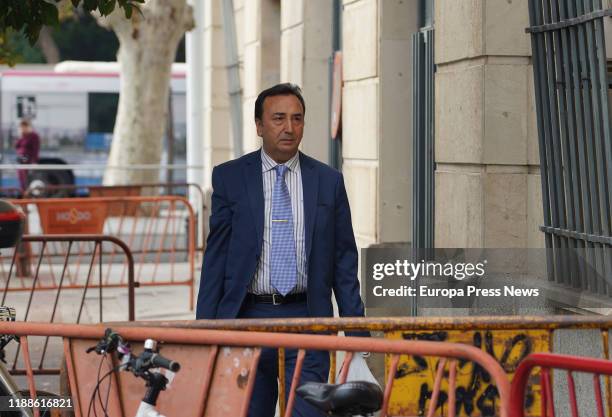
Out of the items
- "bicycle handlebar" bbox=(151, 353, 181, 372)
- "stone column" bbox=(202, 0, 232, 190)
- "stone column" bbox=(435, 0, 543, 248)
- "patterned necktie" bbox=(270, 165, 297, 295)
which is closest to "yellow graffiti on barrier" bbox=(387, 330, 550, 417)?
"patterned necktie" bbox=(270, 165, 297, 295)

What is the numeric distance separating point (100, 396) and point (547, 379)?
5.10 ft

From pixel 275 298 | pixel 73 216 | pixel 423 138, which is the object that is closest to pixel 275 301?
pixel 275 298

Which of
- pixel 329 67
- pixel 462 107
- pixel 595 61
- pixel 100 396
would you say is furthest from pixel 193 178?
pixel 100 396

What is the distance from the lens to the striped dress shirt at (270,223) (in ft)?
17.6

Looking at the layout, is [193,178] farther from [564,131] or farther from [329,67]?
[564,131]

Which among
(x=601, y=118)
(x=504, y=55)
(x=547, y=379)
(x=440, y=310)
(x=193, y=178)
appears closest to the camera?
(x=547, y=379)

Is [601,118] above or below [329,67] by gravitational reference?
below

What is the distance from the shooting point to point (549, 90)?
281 inches

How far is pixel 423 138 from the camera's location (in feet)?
30.9

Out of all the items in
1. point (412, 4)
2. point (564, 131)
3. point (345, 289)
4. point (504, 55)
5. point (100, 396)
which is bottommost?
point (100, 396)

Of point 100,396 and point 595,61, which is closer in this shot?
point 100,396

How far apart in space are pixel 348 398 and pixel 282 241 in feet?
5.43

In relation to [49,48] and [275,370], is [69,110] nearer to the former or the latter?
[49,48]

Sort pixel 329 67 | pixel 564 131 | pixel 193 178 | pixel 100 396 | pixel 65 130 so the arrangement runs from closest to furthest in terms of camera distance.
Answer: pixel 100 396
pixel 564 131
pixel 329 67
pixel 193 178
pixel 65 130
